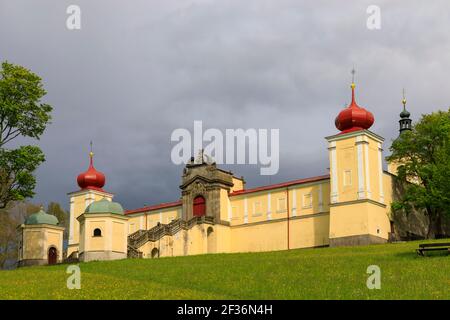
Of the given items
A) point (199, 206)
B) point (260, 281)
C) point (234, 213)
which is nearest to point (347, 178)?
point (234, 213)

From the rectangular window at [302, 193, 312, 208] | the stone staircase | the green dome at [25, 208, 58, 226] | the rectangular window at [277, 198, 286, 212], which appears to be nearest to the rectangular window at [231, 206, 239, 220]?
the stone staircase

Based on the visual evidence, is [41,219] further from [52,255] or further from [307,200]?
[307,200]

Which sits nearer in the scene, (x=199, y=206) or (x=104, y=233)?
(x=104, y=233)

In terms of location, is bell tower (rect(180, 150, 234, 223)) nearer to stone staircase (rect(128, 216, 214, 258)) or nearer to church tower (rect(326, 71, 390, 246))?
stone staircase (rect(128, 216, 214, 258))

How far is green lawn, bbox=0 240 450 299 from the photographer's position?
83.8ft

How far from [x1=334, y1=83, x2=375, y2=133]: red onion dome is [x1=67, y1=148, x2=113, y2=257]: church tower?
2767 centimetres

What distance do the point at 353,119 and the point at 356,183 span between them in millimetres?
5478

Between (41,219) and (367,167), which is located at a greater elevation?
(367,167)

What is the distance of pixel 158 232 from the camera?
64250 mm

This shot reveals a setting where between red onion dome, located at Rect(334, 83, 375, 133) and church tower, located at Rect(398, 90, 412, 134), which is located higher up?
church tower, located at Rect(398, 90, 412, 134)
